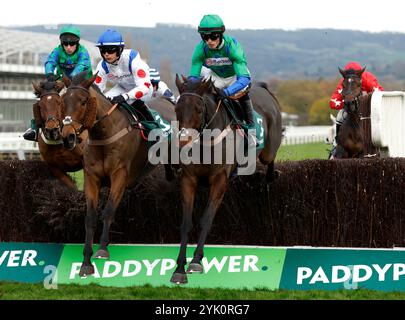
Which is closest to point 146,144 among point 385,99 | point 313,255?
point 313,255

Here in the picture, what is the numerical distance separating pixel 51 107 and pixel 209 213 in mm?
1802

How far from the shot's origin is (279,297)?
273 inches

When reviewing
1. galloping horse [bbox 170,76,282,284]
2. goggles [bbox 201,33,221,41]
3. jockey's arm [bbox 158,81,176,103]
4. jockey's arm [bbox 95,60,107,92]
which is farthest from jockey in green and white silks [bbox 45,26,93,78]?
galloping horse [bbox 170,76,282,284]

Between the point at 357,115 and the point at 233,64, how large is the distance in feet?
15.1

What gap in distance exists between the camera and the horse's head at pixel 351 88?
12.1 metres

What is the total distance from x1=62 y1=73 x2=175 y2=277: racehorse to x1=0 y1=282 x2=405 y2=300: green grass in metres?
0.53

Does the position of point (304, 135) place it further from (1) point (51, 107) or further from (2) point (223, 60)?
(1) point (51, 107)

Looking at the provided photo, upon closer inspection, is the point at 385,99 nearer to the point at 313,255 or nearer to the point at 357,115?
the point at 357,115

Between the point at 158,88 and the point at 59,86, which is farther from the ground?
the point at 59,86

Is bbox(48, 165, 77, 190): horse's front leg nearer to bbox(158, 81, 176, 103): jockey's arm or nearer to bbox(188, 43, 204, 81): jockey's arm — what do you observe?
bbox(158, 81, 176, 103): jockey's arm

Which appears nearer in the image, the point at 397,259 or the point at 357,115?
the point at 397,259

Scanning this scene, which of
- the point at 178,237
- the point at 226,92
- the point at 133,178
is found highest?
the point at 226,92

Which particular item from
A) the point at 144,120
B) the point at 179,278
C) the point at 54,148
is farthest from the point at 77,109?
the point at 54,148

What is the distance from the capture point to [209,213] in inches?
304
